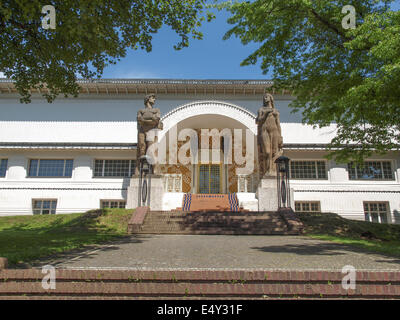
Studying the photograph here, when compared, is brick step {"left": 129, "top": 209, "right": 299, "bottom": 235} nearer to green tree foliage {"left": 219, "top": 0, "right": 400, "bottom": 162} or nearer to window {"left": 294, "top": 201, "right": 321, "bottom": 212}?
green tree foliage {"left": 219, "top": 0, "right": 400, "bottom": 162}

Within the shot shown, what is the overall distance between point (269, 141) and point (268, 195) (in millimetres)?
2894

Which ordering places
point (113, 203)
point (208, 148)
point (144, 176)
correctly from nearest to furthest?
point (144, 176) → point (113, 203) → point (208, 148)

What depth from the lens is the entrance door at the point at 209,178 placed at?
22.6 metres

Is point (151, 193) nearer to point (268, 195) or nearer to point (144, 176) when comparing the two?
point (144, 176)

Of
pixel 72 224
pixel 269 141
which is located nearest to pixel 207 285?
pixel 72 224

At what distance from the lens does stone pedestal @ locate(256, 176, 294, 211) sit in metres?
15.3

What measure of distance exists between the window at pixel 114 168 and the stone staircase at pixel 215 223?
913cm

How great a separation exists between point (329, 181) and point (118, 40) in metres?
16.8

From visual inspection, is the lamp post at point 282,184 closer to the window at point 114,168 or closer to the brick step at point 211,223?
the brick step at point 211,223

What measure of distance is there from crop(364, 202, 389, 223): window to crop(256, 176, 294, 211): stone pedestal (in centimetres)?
890

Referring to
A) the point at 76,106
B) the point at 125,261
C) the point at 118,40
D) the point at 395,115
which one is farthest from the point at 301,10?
the point at 76,106

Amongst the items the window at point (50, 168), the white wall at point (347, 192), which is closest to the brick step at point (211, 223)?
the white wall at point (347, 192)

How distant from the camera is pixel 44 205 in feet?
68.1

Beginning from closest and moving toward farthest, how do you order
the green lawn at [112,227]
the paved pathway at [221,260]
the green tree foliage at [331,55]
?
the paved pathway at [221,260] < the green tree foliage at [331,55] < the green lawn at [112,227]
